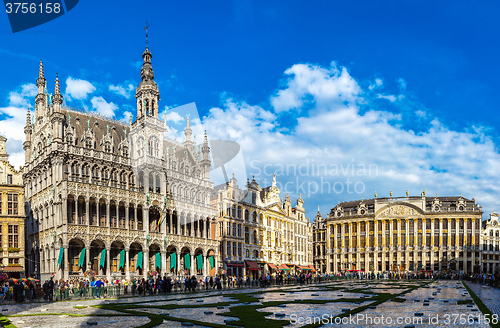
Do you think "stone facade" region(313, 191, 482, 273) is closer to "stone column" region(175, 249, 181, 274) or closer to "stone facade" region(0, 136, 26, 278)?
"stone column" region(175, 249, 181, 274)

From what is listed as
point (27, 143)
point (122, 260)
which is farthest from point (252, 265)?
point (27, 143)

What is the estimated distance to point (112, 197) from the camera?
59.0 meters

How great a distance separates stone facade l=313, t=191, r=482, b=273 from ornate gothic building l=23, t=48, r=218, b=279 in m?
61.0

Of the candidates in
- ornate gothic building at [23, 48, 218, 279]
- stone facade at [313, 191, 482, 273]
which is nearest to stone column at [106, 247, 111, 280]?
ornate gothic building at [23, 48, 218, 279]

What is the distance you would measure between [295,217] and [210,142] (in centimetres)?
3236

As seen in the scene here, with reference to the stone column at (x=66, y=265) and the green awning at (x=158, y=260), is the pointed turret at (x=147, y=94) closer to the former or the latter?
the green awning at (x=158, y=260)

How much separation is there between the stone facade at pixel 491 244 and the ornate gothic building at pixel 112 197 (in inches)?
3119

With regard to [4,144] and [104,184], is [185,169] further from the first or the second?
[4,144]

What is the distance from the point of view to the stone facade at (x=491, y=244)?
120m

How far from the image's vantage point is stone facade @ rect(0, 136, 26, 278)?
56375 millimetres

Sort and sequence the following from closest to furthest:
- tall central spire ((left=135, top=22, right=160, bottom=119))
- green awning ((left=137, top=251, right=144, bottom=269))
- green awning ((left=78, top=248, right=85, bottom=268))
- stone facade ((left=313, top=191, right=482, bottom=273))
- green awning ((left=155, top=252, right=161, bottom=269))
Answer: green awning ((left=78, top=248, right=85, bottom=268)) → green awning ((left=137, top=251, right=144, bottom=269)) → green awning ((left=155, top=252, right=161, bottom=269)) → tall central spire ((left=135, top=22, right=160, bottom=119)) → stone facade ((left=313, top=191, right=482, bottom=273))

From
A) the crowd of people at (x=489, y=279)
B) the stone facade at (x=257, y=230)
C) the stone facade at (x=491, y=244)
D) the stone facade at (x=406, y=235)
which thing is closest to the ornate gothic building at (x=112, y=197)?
the stone facade at (x=257, y=230)

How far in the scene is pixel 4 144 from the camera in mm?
59344

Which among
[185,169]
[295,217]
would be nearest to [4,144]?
[185,169]
